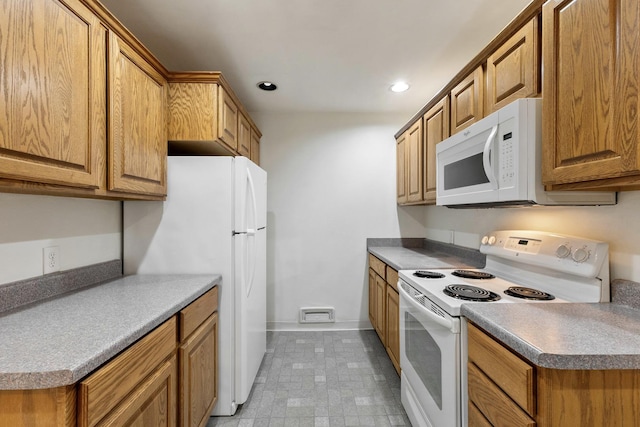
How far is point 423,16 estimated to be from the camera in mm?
1619

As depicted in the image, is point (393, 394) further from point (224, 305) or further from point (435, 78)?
point (435, 78)

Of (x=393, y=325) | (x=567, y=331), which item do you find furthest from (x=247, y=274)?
(x=567, y=331)

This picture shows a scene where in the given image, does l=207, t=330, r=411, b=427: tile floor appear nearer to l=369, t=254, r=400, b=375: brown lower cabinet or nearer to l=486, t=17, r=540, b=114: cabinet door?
l=369, t=254, r=400, b=375: brown lower cabinet

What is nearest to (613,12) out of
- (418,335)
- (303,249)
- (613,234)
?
(613,234)

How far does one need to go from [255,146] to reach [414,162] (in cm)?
155

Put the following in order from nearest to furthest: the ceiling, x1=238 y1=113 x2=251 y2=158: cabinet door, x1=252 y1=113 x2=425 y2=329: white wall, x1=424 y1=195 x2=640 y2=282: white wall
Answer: x1=424 y1=195 x2=640 y2=282: white wall < the ceiling < x1=238 y1=113 x2=251 y2=158: cabinet door < x1=252 y1=113 x2=425 y2=329: white wall

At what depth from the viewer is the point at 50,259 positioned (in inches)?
53.1

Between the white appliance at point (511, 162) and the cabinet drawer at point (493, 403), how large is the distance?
74 cm

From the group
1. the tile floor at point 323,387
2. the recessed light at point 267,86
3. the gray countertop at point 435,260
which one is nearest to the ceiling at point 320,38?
the recessed light at point 267,86

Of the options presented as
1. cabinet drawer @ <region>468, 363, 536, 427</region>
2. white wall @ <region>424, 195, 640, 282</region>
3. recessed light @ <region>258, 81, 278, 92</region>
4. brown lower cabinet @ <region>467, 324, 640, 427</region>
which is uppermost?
recessed light @ <region>258, 81, 278, 92</region>

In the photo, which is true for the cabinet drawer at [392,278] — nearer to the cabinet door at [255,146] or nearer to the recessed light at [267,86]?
the cabinet door at [255,146]

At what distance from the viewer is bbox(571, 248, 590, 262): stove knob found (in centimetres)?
124

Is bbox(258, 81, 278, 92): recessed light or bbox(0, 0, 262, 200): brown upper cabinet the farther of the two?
bbox(258, 81, 278, 92): recessed light

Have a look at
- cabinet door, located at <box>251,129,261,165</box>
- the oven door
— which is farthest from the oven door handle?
cabinet door, located at <box>251,129,261,165</box>
